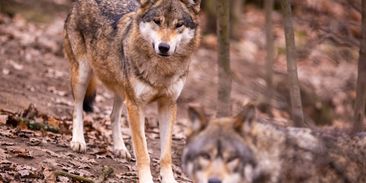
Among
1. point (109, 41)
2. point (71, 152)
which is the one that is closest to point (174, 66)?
point (109, 41)

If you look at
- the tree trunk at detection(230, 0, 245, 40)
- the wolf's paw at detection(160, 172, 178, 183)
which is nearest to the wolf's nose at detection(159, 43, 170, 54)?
the wolf's paw at detection(160, 172, 178, 183)

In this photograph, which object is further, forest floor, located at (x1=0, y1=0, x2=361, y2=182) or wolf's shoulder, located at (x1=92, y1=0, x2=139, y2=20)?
wolf's shoulder, located at (x1=92, y1=0, x2=139, y2=20)

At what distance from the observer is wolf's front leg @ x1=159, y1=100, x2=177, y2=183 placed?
7766mm

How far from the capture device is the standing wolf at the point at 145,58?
760 centimetres

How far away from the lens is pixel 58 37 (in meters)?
15.5

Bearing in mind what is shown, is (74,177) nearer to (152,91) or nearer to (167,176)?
(167,176)

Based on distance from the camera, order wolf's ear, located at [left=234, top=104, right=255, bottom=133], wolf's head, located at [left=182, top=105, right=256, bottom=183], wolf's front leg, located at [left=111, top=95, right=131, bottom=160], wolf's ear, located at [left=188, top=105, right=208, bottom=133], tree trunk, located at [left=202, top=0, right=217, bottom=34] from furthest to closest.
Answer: tree trunk, located at [left=202, top=0, right=217, bottom=34]
wolf's front leg, located at [left=111, top=95, right=131, bottom=160]
wolf's ear, located at [left=188, top=105, right=208, bottom=133]
wolf's ear, located at [left=234, top=104, right=255, bottom=133]
wolf's head, located at [left=182, top=105, right=256, bottom=183]

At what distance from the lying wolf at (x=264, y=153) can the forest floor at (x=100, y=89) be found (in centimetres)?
98

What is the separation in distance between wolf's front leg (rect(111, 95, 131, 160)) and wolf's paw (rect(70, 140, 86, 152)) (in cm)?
42

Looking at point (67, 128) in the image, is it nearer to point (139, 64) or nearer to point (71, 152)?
point (71, 152)

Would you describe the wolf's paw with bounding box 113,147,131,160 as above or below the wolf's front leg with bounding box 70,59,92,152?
below

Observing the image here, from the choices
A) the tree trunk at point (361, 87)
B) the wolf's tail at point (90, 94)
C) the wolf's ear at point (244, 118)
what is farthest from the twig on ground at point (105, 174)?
the tree trunk at point (361, 87)

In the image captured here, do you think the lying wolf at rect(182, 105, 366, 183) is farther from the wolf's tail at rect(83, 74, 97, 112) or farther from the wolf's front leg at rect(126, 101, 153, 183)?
the wolf's tail at rect(83, 74, 97, 112)

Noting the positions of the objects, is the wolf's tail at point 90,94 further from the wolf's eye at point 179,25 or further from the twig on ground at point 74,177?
the twig on ground at point 74,177
